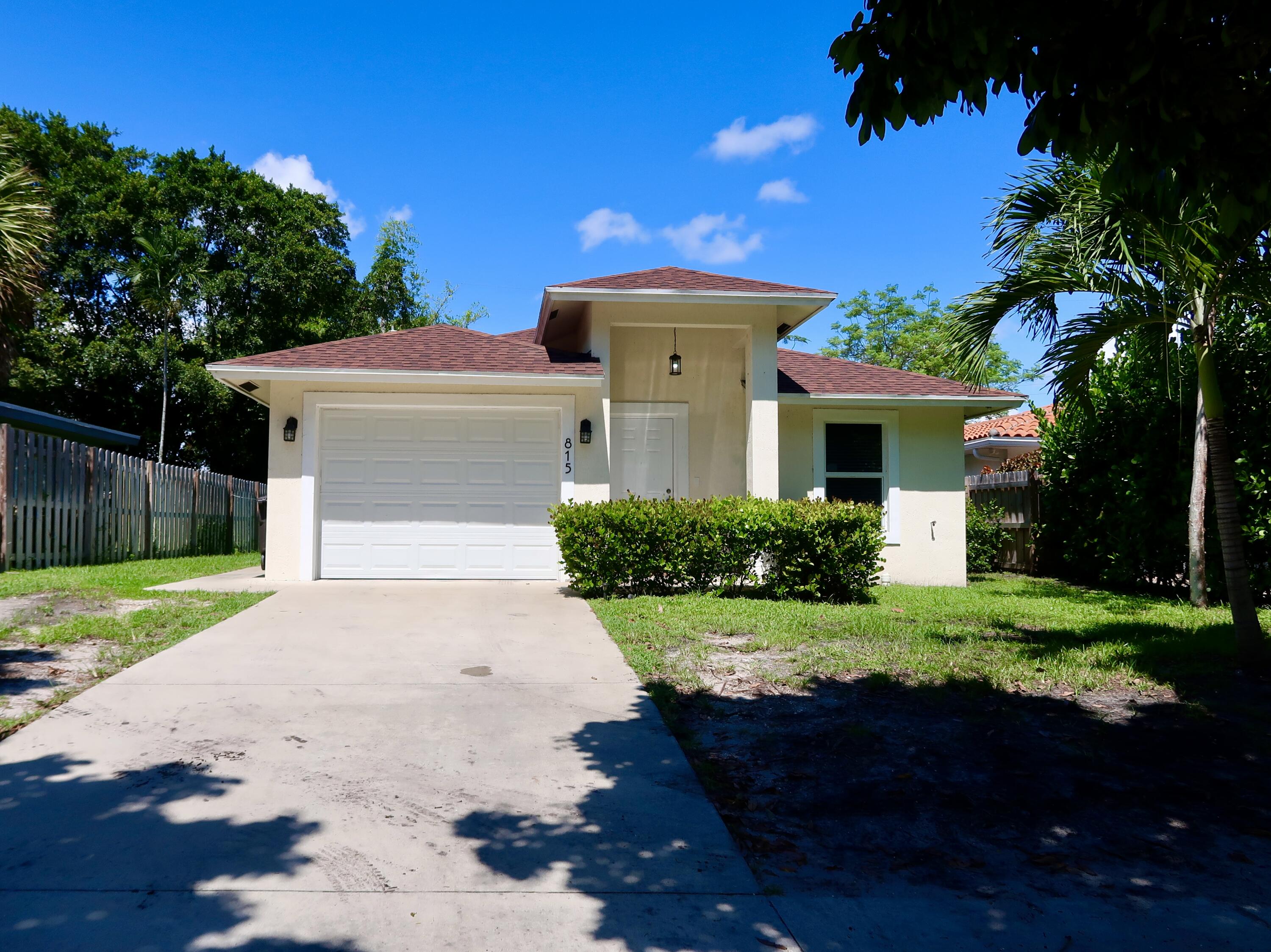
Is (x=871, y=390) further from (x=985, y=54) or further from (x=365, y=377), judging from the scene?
(x=985, y=54)

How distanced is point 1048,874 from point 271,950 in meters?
2.71

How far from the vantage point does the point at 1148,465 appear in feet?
36.4

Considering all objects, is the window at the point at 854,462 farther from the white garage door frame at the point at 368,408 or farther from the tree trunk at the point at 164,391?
the tree trunk at the point at 164,391

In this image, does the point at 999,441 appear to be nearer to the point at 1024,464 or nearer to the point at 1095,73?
the point at 1024,464

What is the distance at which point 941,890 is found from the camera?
309 centimetres

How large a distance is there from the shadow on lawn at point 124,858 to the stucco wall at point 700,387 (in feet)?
31.4

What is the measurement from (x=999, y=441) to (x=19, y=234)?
62.4ft

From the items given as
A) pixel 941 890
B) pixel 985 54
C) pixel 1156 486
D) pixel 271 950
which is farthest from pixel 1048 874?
pixel 1156 486

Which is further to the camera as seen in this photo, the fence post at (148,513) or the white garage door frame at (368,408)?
the fence post at (148,513)

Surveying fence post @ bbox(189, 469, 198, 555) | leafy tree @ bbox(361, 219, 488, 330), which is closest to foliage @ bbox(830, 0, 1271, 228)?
fence post @ bbox(189, 469, 198, 555)

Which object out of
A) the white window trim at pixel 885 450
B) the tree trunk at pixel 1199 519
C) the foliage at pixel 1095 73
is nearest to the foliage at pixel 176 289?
the white window trim at pixel 885 450

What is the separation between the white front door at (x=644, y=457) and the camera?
12.9m

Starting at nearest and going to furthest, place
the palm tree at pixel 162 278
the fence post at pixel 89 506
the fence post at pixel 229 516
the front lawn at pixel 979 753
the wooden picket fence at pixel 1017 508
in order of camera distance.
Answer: the front lawn at pixel 979 753, the fence post at pixel 89 506, the wooden picket fence at pixel 1017 508, the fence post at pixel 229 516, the palm tree at pixel 162 278

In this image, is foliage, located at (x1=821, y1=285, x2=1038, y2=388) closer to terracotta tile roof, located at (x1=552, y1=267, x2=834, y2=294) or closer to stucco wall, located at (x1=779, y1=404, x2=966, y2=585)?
stucco wall, located at (x1=779, y1=404, x2=966, y2=585)
